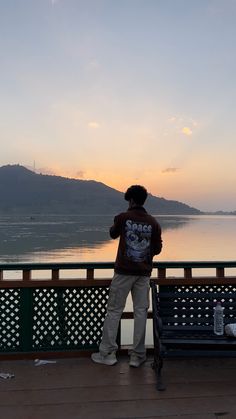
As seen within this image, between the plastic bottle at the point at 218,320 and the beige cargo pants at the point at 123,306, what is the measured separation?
636mm

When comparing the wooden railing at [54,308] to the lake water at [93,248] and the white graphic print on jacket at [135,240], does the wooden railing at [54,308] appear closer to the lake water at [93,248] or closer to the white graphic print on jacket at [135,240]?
the white graphic print on jacket at [135,240]

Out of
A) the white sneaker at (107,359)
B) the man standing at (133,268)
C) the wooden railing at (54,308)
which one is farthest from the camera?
the wooden railing at (54,308)

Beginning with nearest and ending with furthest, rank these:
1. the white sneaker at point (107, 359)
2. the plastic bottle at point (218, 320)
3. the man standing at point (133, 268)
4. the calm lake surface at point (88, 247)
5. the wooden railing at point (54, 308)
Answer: the plastic bottle at point (218, 320), the man standing at point (133, 268), the white sneaker at point (107, 359), the wooden railing at point (54, 308), the calm lake surface at point (88, 247)

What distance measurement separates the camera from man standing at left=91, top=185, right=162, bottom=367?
4047 millimetres

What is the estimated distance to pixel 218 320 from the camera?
394 cm

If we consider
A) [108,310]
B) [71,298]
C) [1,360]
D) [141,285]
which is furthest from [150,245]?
[1,360]

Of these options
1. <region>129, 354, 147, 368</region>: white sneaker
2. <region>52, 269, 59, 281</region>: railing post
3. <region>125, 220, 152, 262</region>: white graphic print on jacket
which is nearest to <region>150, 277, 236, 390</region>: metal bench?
<region>129, 354, 147, 368</region>: white sneaker

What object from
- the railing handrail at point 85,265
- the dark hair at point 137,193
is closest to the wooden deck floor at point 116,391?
the railing handrail at point 85,265

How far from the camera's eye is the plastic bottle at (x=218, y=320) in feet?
12.9

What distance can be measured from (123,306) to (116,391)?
81 centimetres

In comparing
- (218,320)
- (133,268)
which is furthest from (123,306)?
(218,320)

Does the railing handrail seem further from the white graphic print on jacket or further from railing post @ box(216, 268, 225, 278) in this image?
the white graphic print on jacket

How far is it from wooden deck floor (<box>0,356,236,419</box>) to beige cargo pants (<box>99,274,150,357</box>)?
25 centimetres

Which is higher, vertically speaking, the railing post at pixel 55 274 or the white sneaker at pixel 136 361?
the railing post at pixel 55 274
